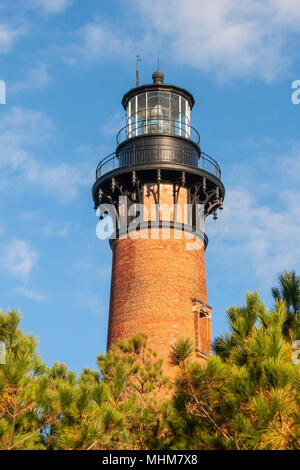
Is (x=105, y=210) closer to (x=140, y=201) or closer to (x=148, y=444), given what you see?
(x=140, y=201)

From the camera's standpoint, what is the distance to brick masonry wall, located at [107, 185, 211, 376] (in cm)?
2230

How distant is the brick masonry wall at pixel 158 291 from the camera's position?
22.3m

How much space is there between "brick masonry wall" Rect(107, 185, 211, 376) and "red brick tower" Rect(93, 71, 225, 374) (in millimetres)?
32

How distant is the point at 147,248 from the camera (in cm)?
2347

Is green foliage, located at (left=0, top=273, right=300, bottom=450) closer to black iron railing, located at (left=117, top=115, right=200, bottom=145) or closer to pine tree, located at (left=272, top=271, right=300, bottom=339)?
pine tree, located at (left=272, top=271, right=300, bottom=339)

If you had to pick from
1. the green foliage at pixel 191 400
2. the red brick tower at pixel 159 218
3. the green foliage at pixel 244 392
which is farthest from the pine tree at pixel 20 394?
the red brick tower at pixel 159 218

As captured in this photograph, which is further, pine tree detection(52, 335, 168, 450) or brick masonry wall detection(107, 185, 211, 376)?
brick masonry wall detection(107, 185, 211, 376)

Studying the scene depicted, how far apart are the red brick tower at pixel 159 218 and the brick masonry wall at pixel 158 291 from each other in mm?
32

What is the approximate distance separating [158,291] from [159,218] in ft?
8.64

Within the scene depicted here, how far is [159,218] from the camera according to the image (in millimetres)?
23781

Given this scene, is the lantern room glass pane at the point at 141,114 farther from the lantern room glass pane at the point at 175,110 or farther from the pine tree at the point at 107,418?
the pine tree at the point at 107,418

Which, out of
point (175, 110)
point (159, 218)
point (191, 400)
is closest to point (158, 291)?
point (159, 218)

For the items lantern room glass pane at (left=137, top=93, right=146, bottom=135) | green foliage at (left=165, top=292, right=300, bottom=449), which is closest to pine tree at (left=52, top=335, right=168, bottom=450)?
green foliage at (left=165, top=292, right=300, bottom=449)
